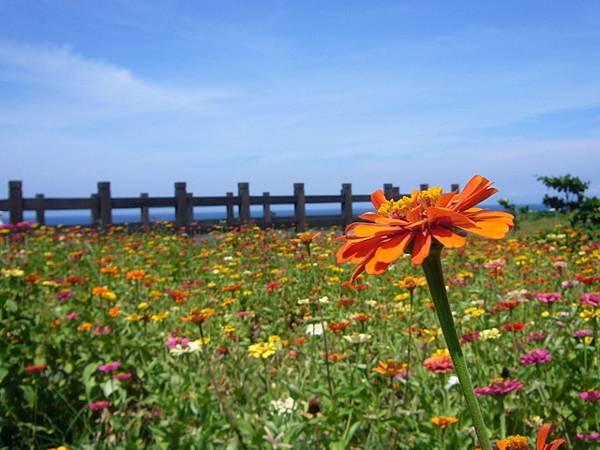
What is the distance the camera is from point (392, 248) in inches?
25.3

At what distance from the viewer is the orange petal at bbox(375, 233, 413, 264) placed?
0.62 m

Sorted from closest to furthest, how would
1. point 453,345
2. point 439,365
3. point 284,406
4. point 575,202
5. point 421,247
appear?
point 453,345 < point 421,247 < point 439,365 < point 284,406 < point 575,202

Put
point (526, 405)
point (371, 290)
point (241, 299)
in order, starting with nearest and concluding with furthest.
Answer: point (526, 405), point (241, 299), point (371, 290)

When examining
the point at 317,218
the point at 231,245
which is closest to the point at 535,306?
the point at 231,245

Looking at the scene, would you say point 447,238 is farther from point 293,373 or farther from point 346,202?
point 346,202

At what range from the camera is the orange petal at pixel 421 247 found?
0.56 m

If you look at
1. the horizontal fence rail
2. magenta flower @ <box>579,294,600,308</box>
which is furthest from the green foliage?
magenta flower @ <box>579,294,600,308</box>

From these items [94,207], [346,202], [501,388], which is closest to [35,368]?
[501,388]

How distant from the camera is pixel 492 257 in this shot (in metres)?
5.09

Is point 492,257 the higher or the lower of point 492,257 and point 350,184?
the lower

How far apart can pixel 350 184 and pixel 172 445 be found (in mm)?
13402

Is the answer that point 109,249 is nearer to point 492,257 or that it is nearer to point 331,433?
point 492,257

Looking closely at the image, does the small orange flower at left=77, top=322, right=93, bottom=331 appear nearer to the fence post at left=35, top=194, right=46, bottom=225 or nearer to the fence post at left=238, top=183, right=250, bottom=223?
the fence post at left=35, top=194, right=46, bottom=225

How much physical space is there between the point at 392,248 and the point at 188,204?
1220 cm
